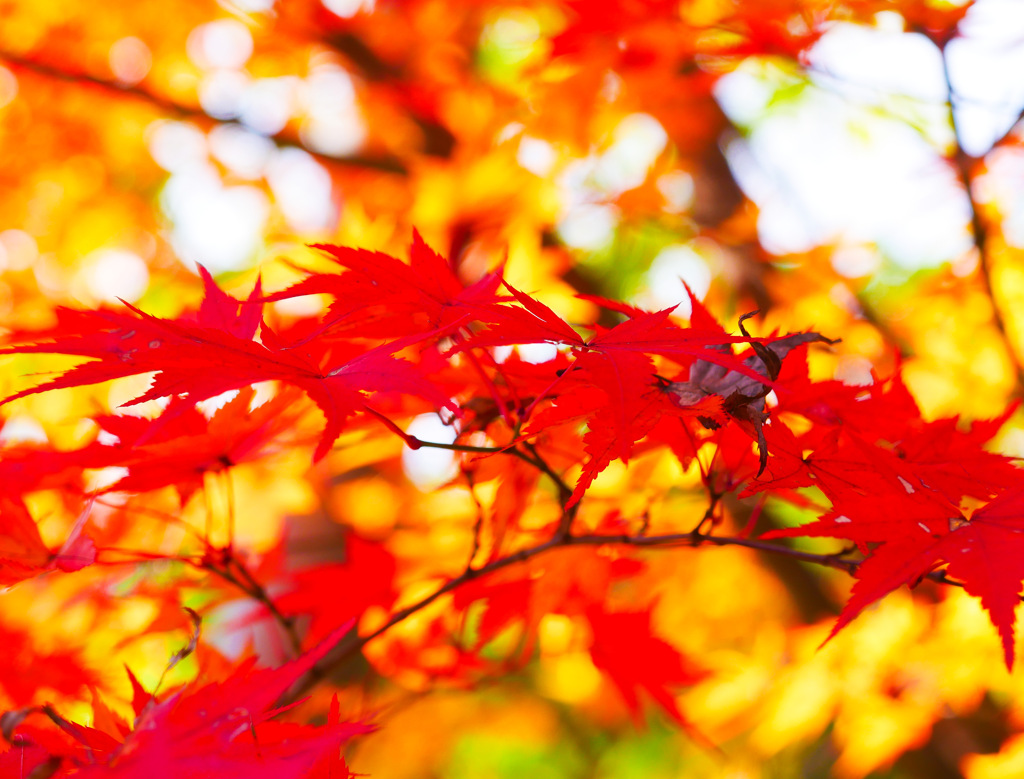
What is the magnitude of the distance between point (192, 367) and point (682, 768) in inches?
100

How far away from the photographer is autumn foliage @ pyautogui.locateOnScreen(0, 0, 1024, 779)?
14.6 inches

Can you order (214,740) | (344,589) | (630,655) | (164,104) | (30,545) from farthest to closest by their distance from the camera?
(164,104), (344,589), (630,655), (30,545), (214,740)

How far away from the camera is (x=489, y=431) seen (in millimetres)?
577

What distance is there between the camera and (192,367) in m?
0.35

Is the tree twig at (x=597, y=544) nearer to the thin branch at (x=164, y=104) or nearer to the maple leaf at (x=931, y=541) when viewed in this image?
the maple leaf at (x=931, y=541)

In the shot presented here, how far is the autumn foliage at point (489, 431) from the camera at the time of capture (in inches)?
14.6

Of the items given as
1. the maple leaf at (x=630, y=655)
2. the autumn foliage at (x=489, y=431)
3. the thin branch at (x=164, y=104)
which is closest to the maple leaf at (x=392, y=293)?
the autumn foliage at (x=489, y=431)

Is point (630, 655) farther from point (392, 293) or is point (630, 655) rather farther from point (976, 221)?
point (976, 221)

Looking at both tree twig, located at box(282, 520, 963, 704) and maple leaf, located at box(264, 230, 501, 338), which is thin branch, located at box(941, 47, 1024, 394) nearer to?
tree twig, located at box(282, 520, 963, 704)

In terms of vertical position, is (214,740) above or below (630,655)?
above

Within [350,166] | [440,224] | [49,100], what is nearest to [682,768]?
[440,224]

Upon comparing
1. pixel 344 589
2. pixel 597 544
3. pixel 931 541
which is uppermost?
pixel 931 541

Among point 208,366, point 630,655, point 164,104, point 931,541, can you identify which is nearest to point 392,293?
point 208,366

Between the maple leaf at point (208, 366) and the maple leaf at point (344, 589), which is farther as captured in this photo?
the maple leaf at point (344, 589)
